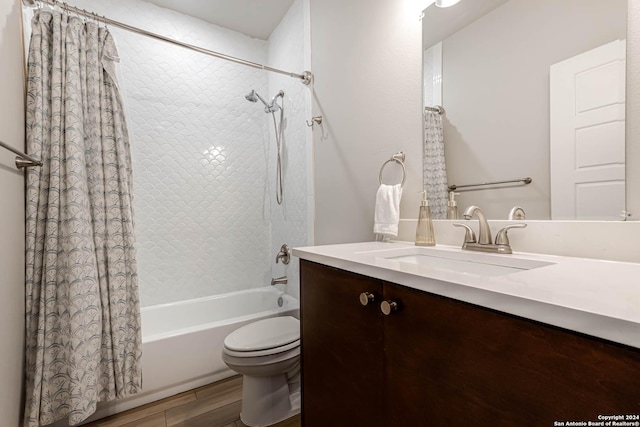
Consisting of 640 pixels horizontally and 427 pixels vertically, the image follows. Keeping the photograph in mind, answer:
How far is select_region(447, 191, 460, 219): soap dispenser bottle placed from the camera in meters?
1.12

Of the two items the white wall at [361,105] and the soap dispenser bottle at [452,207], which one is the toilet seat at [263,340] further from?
the soap dispenser bottle at [452,207]

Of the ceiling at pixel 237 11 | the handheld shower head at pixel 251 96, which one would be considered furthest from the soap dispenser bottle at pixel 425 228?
the ceiling at pixel 237 11

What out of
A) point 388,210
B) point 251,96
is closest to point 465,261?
point 388,210

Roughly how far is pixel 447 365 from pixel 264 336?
1129 millimetres

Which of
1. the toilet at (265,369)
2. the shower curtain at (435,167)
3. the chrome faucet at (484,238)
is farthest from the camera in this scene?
the toilet at (265,369)

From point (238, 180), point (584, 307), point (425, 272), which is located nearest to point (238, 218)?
point (238, 180)

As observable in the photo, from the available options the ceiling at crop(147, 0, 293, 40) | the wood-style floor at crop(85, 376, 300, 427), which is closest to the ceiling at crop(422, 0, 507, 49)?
the ceiling at crop(147, 0, 293, 40)

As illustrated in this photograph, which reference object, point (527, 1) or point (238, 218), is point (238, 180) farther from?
point (527, 1)

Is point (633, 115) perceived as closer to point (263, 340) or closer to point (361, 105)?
point (361, 105)

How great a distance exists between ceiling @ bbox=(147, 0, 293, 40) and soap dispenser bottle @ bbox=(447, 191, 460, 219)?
6.37 feet

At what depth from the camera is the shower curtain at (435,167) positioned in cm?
117

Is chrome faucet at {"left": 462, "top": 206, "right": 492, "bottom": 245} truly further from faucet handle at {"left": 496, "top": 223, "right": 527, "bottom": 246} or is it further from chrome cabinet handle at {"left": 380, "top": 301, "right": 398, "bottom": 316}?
chrome cabinet handle at {"left": 380, "top": 301, "right": 398, "bottom": 316}

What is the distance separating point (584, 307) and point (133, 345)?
170cm

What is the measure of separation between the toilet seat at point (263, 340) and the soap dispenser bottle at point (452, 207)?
0.95 meters
